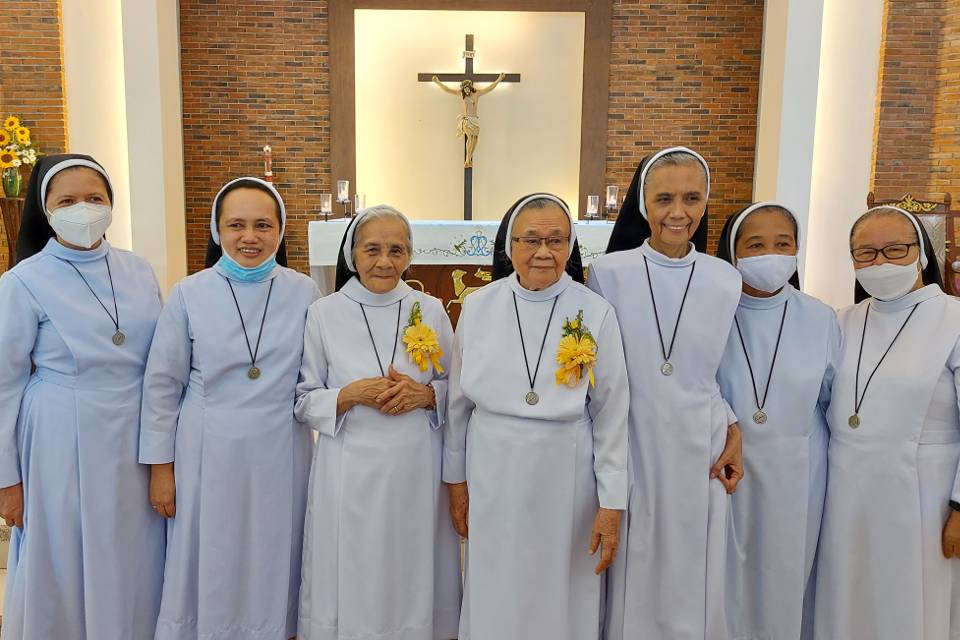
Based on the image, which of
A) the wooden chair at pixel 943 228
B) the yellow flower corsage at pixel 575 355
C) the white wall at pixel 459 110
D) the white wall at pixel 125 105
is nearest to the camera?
the yellow flower corsage at pixel 575 355

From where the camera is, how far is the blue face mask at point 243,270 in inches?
101

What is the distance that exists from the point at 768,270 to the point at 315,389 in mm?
1657

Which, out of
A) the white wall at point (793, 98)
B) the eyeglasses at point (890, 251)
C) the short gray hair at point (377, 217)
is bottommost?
the eyeglasses at point (890, 251)

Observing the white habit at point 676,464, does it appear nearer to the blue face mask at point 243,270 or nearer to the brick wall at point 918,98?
the blue face mask at point 243,270

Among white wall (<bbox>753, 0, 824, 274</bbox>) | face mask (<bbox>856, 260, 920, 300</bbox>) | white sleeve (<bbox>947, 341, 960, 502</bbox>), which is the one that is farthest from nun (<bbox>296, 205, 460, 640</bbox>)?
white wall (<bbox>753, 0, 824, 274</bbox>)

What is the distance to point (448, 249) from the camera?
6.64m

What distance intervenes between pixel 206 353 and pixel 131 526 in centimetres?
69

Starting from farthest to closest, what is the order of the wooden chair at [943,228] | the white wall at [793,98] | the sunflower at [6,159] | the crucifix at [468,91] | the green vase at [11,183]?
the crucifix at [468,91] → the sunflower at [6,159] → the white wall at [793,98] → the green vase at [11,183] → the wooden chair at [943,228]

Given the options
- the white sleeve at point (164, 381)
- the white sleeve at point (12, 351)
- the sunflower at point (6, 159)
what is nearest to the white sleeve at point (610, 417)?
the white sleeve at point (164, 381)

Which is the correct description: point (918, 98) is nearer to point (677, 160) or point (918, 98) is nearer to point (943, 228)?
point (943, 228)

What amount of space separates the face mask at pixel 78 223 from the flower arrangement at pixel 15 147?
564 centimetres

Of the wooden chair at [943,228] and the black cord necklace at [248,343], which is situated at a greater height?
the wooden chair at [943,228]

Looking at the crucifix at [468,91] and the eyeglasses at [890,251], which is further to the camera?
the crucifix at [468,91]

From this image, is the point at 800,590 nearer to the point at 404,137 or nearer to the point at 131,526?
the point at 131,526
